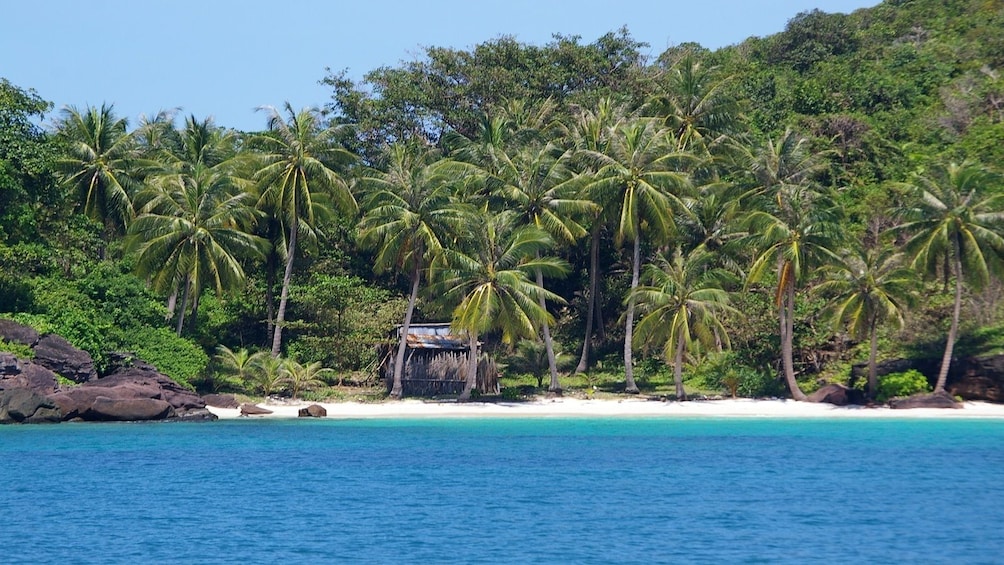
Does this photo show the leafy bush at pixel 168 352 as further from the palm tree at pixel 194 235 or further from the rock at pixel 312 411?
the rock at pixel 312 411

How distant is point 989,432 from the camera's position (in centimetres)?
3425

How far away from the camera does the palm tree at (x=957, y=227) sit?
38.7 meters

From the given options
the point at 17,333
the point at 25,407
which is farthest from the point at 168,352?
the point at 25,407

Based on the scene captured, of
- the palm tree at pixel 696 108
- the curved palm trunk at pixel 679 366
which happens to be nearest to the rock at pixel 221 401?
the curved palm trunk at pixel 679 366

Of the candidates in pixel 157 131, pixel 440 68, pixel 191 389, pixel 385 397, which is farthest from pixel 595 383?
pixel 157 131

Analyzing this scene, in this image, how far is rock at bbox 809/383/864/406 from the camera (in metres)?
41.5

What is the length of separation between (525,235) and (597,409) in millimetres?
7018

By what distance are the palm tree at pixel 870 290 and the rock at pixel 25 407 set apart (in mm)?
26522

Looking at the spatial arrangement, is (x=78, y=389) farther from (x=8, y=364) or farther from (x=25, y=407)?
(x=8, y=364)

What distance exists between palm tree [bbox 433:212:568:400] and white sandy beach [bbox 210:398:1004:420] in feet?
6.51

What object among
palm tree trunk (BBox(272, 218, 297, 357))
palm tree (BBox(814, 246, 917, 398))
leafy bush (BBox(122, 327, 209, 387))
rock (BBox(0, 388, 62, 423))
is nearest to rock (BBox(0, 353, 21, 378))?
rock (BBox(0, 388, 62, 423))

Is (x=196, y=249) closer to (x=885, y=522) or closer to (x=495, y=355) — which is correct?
(x=495, y=355)

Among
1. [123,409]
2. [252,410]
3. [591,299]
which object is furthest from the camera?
[591,299]

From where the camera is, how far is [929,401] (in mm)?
39250
